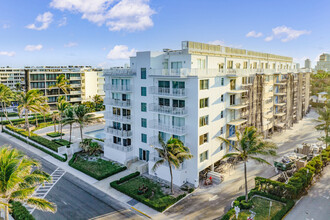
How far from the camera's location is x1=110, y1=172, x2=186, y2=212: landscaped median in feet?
95.9

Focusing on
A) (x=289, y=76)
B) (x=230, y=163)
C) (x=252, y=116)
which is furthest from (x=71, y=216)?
(x=289, y=76)

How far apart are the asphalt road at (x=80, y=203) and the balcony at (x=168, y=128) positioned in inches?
442

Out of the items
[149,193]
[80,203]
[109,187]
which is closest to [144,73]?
[109,187]

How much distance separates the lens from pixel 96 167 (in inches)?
1576

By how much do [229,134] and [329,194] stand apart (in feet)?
50.4

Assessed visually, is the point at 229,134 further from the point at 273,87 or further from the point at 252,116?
the point at 273,87

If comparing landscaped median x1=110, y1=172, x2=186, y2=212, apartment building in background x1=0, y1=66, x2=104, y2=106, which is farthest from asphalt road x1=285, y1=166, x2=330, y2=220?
apartment building in background x1=0, y1=66, x2=104, y2=106

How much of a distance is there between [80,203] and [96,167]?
10011 mm

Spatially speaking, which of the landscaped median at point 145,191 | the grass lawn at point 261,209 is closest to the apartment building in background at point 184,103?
the landscaped median at point 145,191

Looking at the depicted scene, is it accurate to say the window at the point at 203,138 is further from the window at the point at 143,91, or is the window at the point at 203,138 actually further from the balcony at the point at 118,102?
the balcony at the point at 118,102

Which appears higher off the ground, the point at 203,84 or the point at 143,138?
the point at 203,84

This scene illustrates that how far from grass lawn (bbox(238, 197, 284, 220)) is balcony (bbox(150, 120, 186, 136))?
11971 millimetres

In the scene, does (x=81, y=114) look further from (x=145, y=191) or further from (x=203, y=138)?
(x=203, y=138)

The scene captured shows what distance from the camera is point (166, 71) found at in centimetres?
3431
